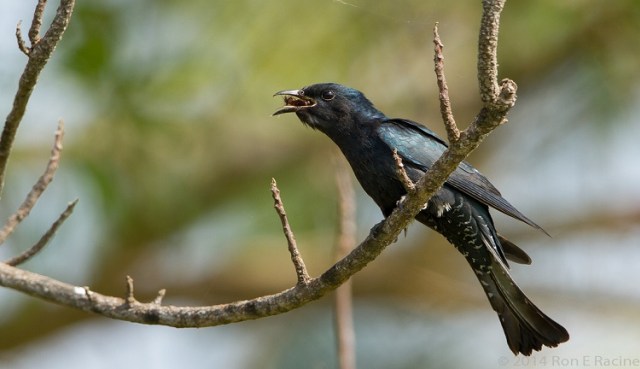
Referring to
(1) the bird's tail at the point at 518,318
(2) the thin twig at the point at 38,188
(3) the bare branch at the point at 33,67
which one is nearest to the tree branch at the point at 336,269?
(3) the bare branch at the point at 33,67

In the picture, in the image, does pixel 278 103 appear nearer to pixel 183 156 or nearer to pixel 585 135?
pixel 183 156

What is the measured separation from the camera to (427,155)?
4316mm

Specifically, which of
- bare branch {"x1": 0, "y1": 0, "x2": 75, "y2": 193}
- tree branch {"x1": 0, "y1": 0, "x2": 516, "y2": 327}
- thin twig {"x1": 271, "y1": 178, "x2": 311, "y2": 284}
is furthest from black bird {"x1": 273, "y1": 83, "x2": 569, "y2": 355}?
bare branch {"x1": 0, "y1": 0, "x2": 75, "y2": 193}

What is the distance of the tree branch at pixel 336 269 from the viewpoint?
269 cm

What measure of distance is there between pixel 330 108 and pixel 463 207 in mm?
835

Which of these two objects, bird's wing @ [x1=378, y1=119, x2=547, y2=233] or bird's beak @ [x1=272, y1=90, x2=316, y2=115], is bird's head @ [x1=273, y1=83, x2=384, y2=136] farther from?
bird's wing @ [x1=378, y1=119, x2=547, y2=233]

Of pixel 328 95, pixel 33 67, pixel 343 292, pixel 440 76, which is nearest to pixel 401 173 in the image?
pixel 440 76

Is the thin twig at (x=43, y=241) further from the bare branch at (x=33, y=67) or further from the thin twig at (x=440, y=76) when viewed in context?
the thin twig at (x=440, y=76)

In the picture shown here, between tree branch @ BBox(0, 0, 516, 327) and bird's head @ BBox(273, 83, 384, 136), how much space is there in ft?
4.18

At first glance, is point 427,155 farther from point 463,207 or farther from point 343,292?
point 343,292

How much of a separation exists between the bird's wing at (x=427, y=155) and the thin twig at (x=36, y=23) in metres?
1.73

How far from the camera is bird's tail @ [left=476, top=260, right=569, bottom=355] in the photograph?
13.7ft

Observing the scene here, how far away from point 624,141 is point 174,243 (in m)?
3.36

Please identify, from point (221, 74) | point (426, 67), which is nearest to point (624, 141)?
point (426, 67)
